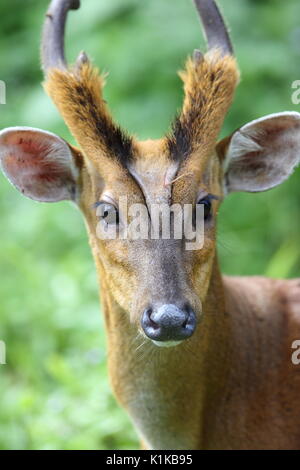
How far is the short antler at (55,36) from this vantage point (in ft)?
15.5

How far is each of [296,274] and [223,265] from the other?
69 centimetres

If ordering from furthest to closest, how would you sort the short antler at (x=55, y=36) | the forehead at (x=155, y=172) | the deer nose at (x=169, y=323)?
1. the short antler at (x=55, y=36)
2. the forehead at (x=155, y=172)
3. the deer nose at (x=169, y=323)

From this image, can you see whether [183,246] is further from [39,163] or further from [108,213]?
[39,163]

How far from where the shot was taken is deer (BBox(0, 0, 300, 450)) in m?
4.17

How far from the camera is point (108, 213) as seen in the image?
14.0ft

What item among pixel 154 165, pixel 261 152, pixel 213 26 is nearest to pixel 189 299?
pixel 154 165

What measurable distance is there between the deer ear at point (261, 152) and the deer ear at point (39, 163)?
0.75m

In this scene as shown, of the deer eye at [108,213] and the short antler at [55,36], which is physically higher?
the short antler at [55,36]

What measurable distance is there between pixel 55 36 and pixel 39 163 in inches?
26.9

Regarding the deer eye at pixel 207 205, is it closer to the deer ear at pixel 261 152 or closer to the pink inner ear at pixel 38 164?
the deer ear at pixel 261 152

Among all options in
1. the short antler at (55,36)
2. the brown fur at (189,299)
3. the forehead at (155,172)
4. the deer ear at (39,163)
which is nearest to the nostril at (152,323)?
the brown fur at (189,299)

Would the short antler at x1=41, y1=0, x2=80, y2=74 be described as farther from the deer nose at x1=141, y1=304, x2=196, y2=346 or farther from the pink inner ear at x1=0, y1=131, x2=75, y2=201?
the deer nose at x1=141, y1=304, x2=196, y2=346

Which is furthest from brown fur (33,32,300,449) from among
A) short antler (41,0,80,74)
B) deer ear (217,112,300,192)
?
short antler (41,0,80,74)
